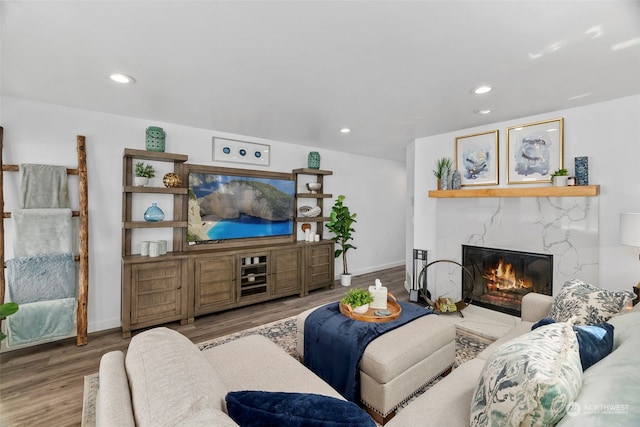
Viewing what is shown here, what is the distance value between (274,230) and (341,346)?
266cm

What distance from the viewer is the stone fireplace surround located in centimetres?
287

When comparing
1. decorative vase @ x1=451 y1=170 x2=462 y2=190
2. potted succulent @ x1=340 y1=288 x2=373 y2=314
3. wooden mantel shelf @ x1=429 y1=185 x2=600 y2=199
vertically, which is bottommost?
potted succulent @ x1=340 y1=288 x2=373 y2=314

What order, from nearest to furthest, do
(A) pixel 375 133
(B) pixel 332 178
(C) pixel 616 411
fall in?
(C) pixel 616 411 < (A) pixel 375 133 < (B) pixel 332 178

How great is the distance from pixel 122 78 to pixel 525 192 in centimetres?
404

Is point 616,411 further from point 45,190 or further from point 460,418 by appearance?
point 45,190

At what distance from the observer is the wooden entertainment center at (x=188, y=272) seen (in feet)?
9.83

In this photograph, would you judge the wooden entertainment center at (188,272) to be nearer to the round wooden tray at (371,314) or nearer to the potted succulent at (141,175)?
the potted succulent at (141,175)

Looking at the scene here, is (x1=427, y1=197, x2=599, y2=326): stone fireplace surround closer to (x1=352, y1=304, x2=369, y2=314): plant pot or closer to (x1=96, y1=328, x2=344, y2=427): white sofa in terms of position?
(x1=352, y1=304, x2=369, y2=314): plant pot

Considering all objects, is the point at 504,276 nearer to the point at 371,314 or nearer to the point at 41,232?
the point at 371,314

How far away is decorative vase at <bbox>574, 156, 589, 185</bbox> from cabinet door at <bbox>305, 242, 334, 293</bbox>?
3142 millimetres

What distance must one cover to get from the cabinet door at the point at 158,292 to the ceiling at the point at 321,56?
1704mm

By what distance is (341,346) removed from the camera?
196 cm

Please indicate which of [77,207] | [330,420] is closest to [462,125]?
[330,420]

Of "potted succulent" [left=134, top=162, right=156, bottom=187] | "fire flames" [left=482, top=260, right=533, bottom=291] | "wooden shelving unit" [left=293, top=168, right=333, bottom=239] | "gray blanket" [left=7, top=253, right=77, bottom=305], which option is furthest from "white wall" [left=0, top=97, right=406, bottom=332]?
"fire flames" [left=482, top=260, right=533, bottom=291]
